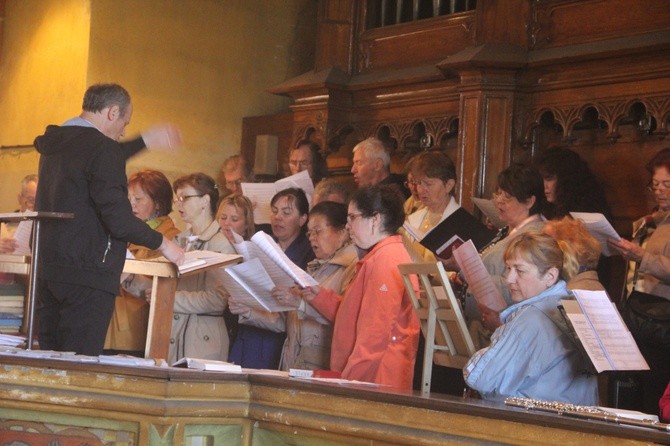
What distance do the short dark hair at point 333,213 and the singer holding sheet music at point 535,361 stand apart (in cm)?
171

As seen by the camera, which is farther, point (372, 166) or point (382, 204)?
point (372, 166)

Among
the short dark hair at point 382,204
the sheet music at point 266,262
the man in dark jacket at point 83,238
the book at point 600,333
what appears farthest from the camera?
the sheet music at point 266,262

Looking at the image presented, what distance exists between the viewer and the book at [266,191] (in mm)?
7164

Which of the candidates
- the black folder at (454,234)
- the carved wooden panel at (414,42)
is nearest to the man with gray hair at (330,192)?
the black folder at (454,234)

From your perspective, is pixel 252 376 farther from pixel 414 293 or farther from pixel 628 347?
pixel 414 293

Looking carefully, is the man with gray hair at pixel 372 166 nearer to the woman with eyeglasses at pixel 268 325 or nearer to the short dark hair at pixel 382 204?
the woman with eyeglasses at pixel 268 325

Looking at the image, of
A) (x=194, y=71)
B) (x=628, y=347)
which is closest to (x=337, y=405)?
(x=628, y=347)

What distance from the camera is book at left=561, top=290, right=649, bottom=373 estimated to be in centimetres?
380

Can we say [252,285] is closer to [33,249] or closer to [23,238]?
[33,249]

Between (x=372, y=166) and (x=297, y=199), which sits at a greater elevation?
(x=372, y=166)

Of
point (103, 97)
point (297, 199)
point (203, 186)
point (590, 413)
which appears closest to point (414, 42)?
point (297, 199)

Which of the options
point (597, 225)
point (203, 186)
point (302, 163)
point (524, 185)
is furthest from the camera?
point (302, 163)

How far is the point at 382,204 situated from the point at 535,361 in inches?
51.9

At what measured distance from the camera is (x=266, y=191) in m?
7.21
